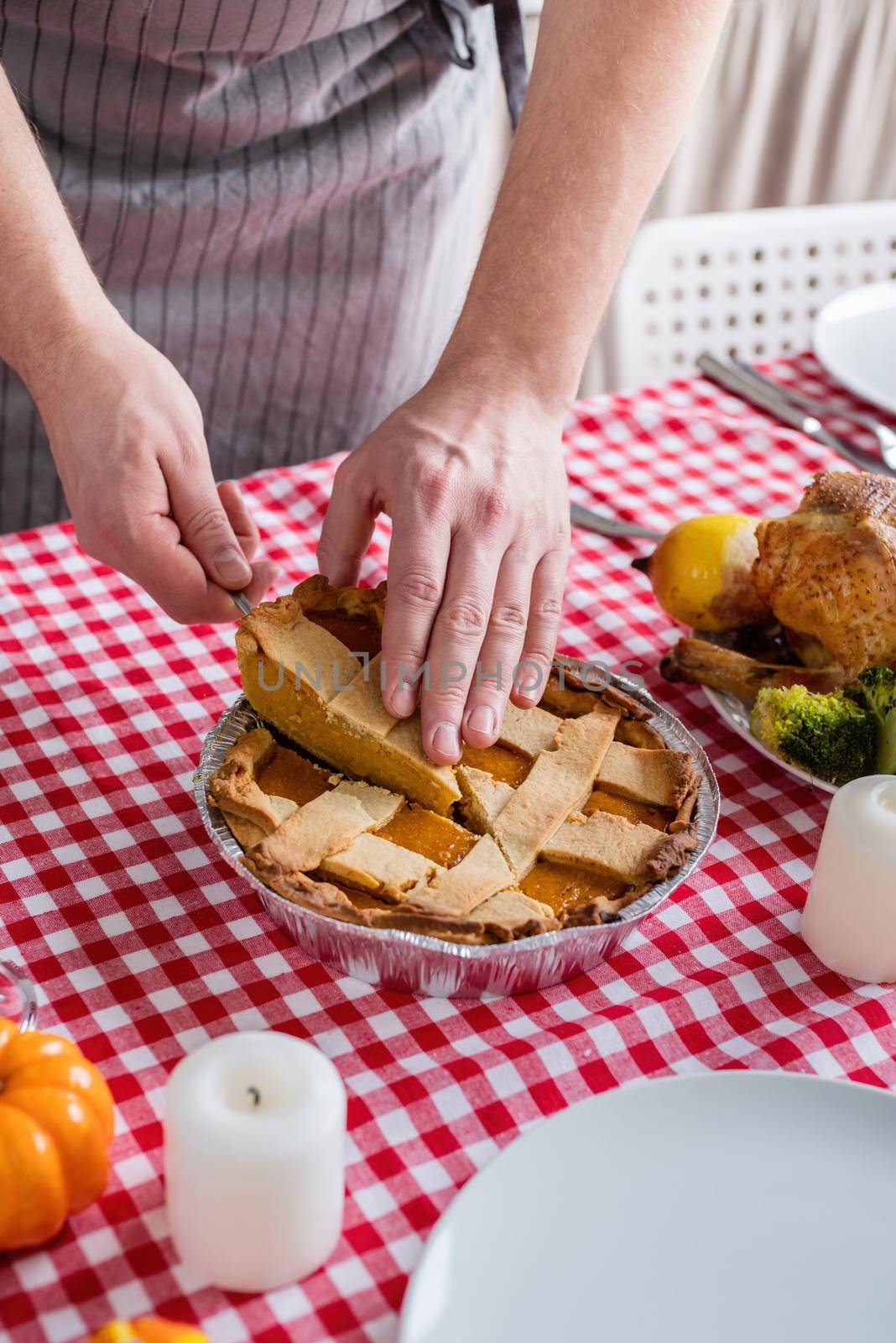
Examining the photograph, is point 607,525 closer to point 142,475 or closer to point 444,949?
point 142,475

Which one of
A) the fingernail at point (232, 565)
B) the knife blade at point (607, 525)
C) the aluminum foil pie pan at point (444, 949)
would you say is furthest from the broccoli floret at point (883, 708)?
the fingernail at point (232, 565)

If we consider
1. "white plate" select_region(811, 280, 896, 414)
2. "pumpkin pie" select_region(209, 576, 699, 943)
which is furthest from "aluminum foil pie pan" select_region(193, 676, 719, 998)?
"white plate" select_region(811, 280, 896, 414)

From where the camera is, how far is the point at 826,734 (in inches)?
52.1

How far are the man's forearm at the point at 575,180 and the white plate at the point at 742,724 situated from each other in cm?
40

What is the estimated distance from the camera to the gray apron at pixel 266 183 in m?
1.79

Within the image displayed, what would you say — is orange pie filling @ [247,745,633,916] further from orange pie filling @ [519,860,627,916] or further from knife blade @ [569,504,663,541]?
knife blade @ [569,504,663,541]

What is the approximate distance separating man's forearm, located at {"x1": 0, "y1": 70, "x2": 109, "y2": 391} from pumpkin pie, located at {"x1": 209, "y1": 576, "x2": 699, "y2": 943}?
0.40 metres

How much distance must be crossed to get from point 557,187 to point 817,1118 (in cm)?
109

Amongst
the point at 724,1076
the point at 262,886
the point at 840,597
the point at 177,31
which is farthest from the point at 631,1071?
the point at 177,31

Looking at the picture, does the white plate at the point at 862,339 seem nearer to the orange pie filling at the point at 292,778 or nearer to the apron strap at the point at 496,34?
the apron strap at the point at 496,34

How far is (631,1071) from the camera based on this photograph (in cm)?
110

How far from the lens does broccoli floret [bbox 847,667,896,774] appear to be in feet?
4.33

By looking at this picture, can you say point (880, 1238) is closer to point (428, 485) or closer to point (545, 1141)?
point (545, 1141)

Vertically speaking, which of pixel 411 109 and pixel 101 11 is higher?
pixel 101 11
